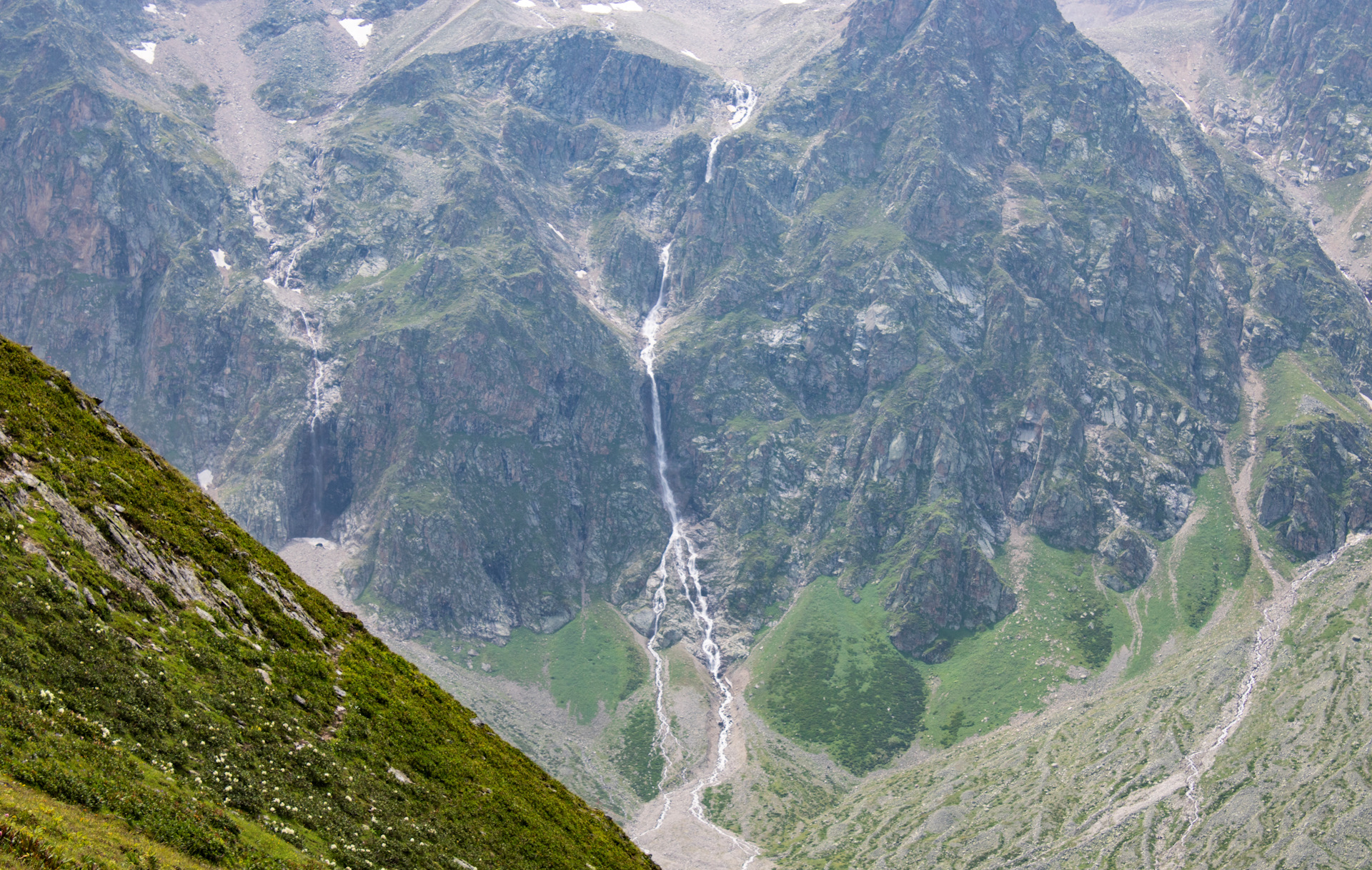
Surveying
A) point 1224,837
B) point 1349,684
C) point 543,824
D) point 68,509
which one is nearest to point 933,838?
point 1224,837

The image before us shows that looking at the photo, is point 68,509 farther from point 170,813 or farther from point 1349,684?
point 1349,684

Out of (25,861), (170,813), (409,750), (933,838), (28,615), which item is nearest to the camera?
(25,861)

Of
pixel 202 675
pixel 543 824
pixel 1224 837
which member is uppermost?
→ pixel 202 675

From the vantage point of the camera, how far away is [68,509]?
4488cm

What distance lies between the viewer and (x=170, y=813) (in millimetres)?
30500

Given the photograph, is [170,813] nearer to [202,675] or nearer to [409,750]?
[202,675]

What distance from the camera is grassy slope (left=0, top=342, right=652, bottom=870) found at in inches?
1248

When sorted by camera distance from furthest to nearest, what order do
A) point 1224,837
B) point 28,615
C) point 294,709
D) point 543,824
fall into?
point 1224,837
point 543,824
point 294,709
point 28,615

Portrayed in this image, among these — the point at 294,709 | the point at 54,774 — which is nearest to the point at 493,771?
the point at 294,709

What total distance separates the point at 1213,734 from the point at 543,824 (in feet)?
594

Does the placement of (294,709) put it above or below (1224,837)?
above

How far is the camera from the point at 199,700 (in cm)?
4169

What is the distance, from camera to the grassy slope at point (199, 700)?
3169cm

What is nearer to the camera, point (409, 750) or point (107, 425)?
point (409, 750)
